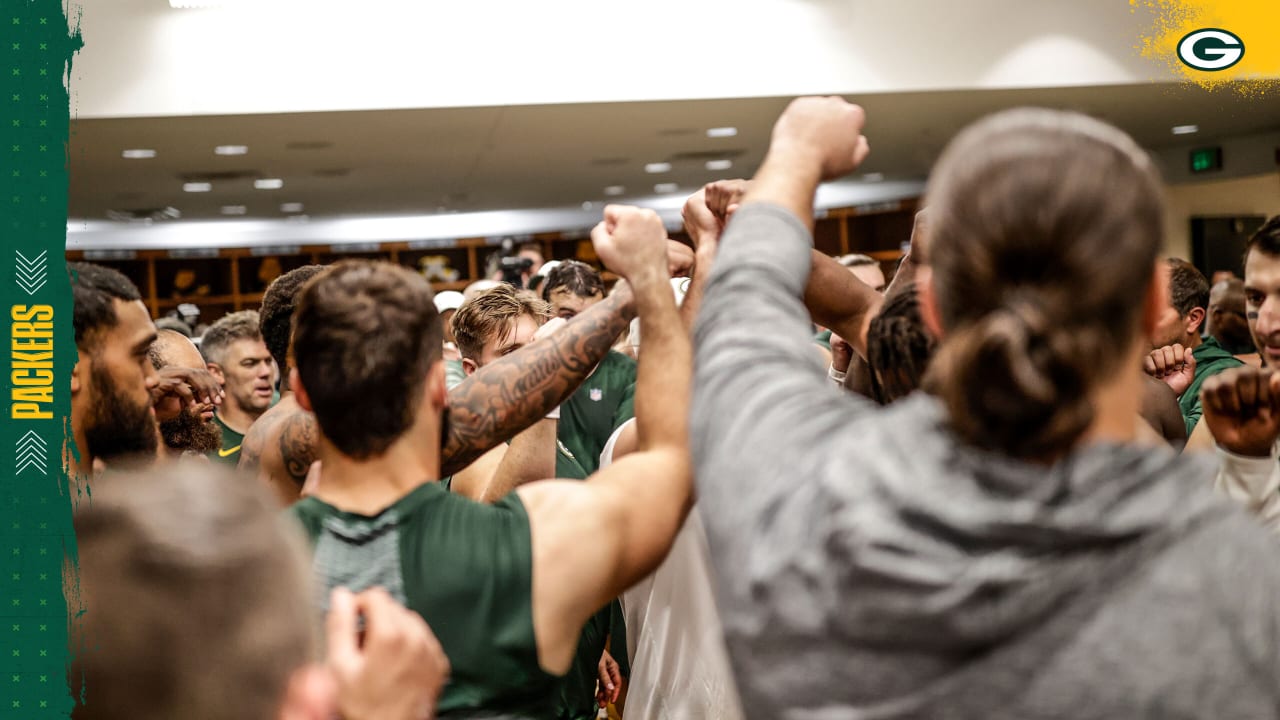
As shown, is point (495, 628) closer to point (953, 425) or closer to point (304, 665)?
point (304, 665)

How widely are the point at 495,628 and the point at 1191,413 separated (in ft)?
8.73

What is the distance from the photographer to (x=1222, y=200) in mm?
10859

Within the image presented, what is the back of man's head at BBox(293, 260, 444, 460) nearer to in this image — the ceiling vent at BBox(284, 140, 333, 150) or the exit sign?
the ceiling vent at BBox(284, 140, 333, 150)

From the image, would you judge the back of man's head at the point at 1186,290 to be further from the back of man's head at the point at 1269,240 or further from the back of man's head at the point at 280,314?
the back of man's head at the point at 280,314

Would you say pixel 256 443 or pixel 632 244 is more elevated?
pixel 632 244

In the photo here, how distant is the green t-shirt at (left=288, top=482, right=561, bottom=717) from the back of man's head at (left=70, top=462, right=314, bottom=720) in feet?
1.61

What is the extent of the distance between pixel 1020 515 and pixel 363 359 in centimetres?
81

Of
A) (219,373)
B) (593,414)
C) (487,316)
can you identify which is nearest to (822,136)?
(487,316)

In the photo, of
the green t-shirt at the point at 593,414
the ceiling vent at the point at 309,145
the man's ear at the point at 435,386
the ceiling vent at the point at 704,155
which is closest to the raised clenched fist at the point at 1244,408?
the man's ear at the point at 435,386

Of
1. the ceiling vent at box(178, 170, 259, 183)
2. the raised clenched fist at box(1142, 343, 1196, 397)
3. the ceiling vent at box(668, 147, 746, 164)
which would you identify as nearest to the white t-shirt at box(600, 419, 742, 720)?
the raised clenched fist at box(1142, 343, 1196, 397)

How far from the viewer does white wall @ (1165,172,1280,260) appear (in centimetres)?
1038

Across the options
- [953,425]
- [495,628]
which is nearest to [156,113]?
[495,628]

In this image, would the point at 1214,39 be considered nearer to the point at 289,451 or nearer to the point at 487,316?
the point at 487,316

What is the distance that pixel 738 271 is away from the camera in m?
0.91
